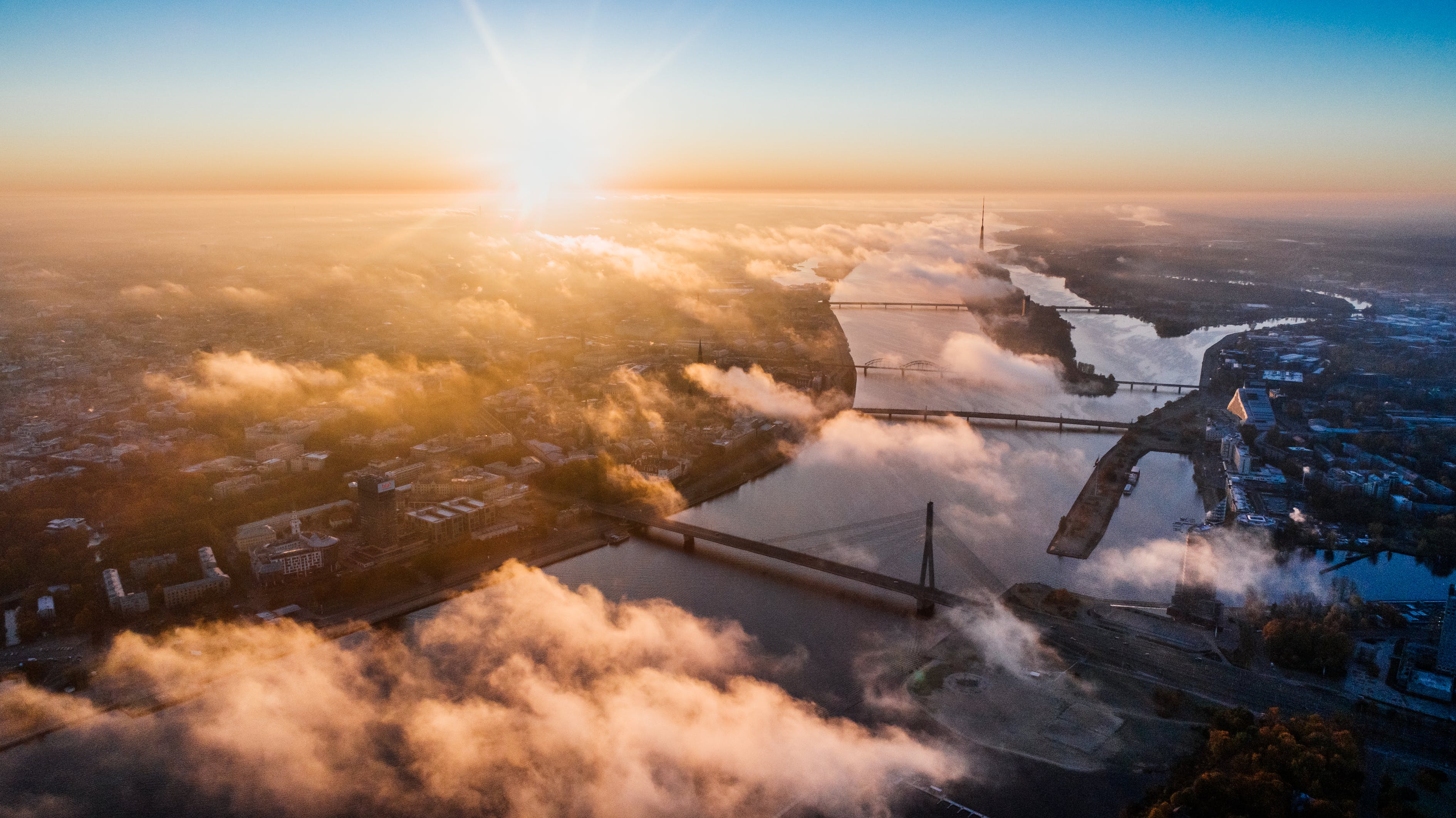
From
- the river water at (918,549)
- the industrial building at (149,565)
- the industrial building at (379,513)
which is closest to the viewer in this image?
the river water at (918,549)

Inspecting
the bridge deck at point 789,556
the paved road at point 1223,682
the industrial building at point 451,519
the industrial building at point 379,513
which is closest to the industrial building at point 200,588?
the industrial building at point 379,513

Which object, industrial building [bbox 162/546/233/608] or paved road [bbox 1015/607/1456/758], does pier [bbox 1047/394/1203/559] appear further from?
industrial building [bbox 162/546/233/608]

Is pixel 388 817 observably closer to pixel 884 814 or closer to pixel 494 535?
pixel 884 814

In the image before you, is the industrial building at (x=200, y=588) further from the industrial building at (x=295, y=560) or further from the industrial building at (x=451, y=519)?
the industrial building at (x=451, y=519)

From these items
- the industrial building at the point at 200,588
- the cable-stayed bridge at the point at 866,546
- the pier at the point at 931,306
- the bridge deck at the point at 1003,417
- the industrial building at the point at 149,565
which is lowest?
the bridge deck at the point at 1003,417

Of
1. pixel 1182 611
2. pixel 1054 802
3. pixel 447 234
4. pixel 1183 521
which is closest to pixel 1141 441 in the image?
pixel 1183 521

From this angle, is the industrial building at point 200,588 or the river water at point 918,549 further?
the industrial building at point 200,588

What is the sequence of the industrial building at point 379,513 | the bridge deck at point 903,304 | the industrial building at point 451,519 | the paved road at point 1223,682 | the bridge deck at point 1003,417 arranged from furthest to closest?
the bridge deck at point 903,304 < the bridge deck at point 1003,417 < the industrial building at point 451,519 < the industrial building at point 379,513 < the paved road at point 1223,682
